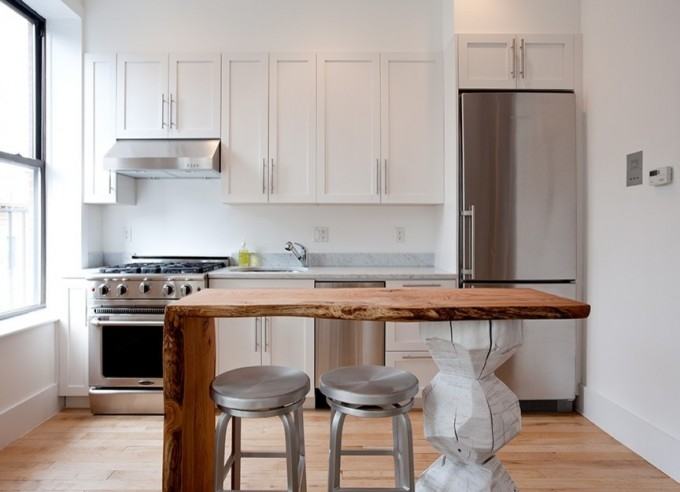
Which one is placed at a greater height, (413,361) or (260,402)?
(260,402)

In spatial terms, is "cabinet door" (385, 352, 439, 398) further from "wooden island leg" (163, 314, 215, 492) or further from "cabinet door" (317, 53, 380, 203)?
"wooden island leg" (163, 314, 215, 492)

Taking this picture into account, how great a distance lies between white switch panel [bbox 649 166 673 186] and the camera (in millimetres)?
2148

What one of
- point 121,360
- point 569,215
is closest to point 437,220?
point 569,215

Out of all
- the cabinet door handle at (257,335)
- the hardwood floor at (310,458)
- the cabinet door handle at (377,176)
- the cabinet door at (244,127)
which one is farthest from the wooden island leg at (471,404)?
the cabinet door at (244,127)

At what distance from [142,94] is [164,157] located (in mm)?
538

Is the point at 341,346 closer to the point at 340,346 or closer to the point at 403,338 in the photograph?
the point at 340,346

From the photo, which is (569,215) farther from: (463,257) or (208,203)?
(208,203)

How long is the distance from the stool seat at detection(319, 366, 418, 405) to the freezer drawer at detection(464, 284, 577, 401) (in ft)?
5.01

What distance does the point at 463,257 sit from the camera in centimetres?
289

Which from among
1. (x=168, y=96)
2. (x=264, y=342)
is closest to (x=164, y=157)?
(x=168, y=96)

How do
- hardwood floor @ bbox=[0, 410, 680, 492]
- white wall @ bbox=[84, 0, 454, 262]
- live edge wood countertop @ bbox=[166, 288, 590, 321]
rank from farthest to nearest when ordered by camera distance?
1. white wall @ bbox=[84, 0, 454, 262]
2. hardwood floor @ bbox=[0, 410, 680, 492]
3. live edge wood countertop @ bbox=[166, 288, 590, 321]

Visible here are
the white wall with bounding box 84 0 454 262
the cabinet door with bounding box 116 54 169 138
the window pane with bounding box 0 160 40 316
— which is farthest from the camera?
the white wall with bounding box 84 0 454 262

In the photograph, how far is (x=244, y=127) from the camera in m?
3.22

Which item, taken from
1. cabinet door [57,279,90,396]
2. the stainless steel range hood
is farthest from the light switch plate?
cabinet door [57,279,90,396]
